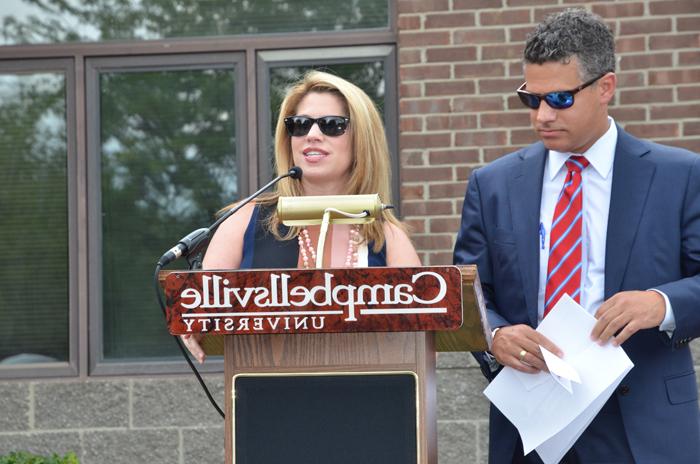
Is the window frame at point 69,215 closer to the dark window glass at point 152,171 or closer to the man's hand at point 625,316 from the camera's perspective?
the dark window glass at point 152,171

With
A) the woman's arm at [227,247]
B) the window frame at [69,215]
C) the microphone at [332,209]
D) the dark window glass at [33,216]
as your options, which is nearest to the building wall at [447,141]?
the window frame at [69,215]

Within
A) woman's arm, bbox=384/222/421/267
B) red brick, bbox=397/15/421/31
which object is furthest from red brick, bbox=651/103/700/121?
woman's arm, bbox=384/222/421/267

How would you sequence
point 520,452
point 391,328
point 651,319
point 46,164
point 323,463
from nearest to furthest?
point 391,328, point 323,463, point 651,319, point 520,452, point 46,164

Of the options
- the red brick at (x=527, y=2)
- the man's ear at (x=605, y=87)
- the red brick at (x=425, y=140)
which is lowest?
the man's ear at (x=605, y=87)

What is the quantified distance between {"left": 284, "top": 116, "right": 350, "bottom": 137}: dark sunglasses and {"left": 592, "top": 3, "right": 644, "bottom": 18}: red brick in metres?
2.92

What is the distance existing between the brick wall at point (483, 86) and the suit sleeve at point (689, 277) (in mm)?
2630

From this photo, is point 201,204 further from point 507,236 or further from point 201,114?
point 507,236

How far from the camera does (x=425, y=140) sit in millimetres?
5988

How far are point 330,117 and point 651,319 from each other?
3.73ft

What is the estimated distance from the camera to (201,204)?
6.34 meters

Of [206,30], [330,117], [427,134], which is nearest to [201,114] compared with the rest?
[206,30]

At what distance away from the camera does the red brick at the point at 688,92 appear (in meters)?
5.88

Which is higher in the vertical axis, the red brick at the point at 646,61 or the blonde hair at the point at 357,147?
the red brick at the point at 646,61

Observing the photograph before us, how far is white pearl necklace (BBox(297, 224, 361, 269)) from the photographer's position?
332 cm
